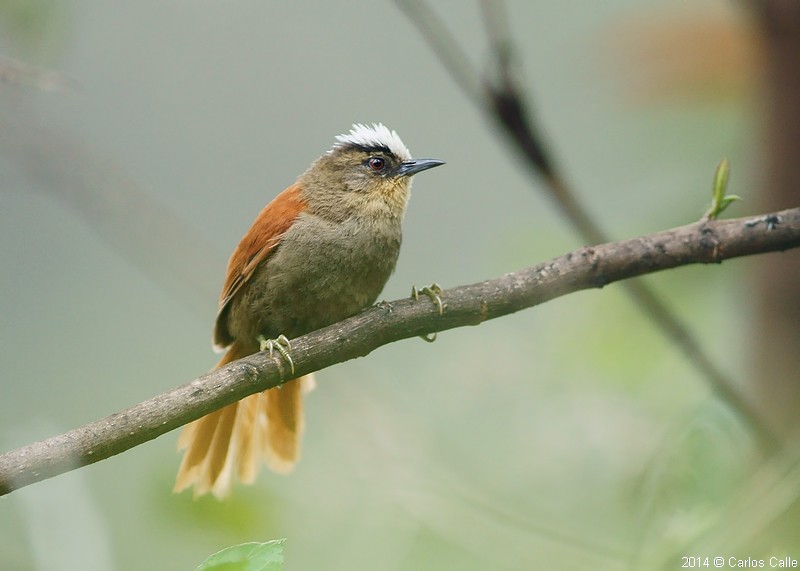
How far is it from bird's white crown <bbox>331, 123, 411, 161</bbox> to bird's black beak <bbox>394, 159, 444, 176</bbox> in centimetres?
6

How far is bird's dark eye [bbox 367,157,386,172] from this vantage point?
3111mm

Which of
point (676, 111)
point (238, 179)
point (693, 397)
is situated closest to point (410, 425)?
point (693, 397)

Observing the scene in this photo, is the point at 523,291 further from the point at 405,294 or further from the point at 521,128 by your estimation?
the point at 405,294

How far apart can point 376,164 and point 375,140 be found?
4.2 inches

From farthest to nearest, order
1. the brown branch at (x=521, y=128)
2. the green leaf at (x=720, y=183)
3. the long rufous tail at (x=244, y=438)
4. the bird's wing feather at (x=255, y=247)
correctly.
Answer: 1. the bird's wing feather at (x=255, y=247)
2. the long rufous tail at (x=244, y=438)
3. the green leaf at (x=720, y=183)
4. the brown branch at (x=521, y=128)

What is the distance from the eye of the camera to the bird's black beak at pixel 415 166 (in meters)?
3.09

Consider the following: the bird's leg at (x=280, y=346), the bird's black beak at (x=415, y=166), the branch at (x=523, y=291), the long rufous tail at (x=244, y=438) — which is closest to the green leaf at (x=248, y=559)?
the branch at (x=523, y=291)

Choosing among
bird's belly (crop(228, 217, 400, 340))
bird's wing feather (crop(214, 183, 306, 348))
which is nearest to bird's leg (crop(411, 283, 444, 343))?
bird's belly (crop(228, 217, 400, 340))

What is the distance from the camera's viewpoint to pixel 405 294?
3.48m

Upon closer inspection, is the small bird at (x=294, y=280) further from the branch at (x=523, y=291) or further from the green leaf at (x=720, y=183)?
the green leaf at (x=720, y=183)

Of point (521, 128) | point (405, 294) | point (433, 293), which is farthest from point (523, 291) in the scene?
point (405, 294)

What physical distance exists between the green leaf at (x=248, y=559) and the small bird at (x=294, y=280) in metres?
1.46

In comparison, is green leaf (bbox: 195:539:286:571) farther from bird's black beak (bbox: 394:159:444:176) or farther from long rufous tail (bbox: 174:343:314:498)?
bird's black beak (bbox: 394:159:444:176)

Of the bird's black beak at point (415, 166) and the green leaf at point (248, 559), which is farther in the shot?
the bird's black beak at point (415, 166)
